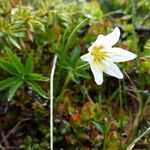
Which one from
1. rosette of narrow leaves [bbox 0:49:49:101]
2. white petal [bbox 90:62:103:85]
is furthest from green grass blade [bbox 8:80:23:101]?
white petal [bbox 90:62:103:85]

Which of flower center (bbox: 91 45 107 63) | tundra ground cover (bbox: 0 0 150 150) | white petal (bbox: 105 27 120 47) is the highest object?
white petal (bbox: 105 27 120 47)

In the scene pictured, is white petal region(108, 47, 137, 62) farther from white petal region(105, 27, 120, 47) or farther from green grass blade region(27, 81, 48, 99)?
green grass blade region(27, 81, 48, 99)

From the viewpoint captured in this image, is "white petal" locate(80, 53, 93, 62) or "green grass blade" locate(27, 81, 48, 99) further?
"green grass blade" locate(27, 81, 48, 99)

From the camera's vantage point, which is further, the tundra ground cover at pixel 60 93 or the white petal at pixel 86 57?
the tundra ground cover at pixel 60 93

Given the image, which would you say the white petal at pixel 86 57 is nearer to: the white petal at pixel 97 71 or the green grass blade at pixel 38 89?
the white petal at pixel 97 71

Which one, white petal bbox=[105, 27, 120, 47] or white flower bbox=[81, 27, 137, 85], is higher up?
white petal bbox=[105, 27, 120, 47]

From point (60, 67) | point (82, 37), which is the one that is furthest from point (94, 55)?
point (82, 37)

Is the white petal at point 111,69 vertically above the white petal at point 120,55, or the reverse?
the white petal at point 120,55

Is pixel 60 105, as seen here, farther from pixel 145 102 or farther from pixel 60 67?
pixel 145 102

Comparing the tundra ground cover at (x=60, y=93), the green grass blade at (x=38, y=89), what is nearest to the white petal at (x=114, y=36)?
the tundra ground cover at (x=60, y=93)
